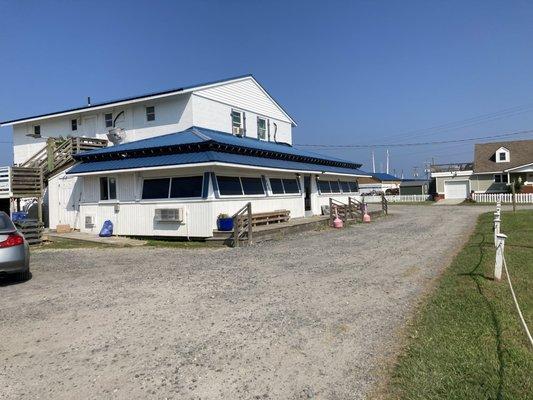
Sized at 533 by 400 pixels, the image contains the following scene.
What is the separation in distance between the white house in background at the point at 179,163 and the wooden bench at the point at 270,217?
0.69 metres

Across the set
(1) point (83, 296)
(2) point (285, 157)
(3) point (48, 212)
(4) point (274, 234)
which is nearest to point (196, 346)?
(1) point (83, 296)

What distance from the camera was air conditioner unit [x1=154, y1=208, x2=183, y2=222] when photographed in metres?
15.5

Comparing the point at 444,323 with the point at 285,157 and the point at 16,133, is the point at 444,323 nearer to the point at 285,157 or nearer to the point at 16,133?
the point at 285,157

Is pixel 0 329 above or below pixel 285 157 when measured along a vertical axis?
below

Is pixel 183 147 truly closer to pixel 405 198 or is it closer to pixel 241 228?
pixel 241 228

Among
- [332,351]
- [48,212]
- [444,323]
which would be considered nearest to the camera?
[332,351]

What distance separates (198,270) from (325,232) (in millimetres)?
9473

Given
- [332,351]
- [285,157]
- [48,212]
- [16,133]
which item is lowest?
[332,351]

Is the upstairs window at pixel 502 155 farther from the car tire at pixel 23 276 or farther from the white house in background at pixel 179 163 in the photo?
the car tire at pixel 23 276

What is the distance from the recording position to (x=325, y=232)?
18.4 meters

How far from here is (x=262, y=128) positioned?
26.2m

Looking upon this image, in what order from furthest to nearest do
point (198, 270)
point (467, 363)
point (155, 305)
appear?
point (198, 270) → point (155, 305) → point (467, 363)

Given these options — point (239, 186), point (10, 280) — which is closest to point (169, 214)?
point (239, 186)

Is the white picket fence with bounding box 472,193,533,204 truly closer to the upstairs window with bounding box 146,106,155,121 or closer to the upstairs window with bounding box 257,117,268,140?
the upstairs window with bounding box 257,117,268,140
